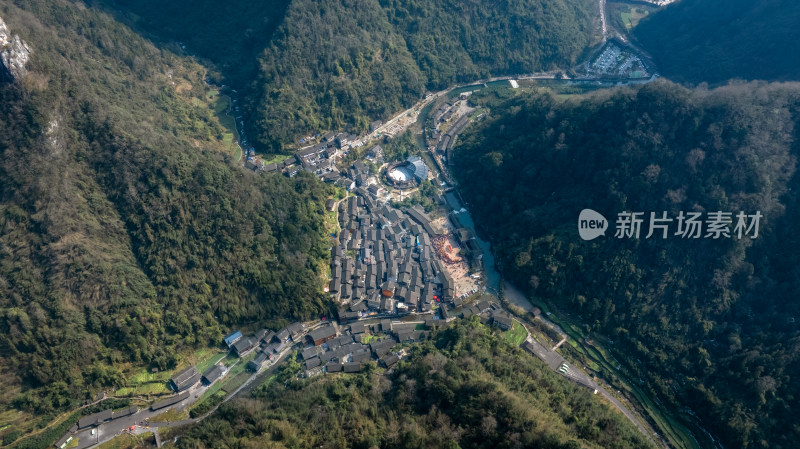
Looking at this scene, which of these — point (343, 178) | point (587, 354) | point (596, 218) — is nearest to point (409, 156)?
point (343, 178)

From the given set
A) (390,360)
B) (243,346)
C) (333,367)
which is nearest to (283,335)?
(243,346)

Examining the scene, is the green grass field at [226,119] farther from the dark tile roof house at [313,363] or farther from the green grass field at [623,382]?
the green grass field at [623,382]

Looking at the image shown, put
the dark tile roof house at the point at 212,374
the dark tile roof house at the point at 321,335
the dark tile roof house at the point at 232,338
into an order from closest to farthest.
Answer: the dark tile roof house at the point at 212,374 < the dark tile roof house at the point at 232,338 < the dark tile roof house at the point at 321,335

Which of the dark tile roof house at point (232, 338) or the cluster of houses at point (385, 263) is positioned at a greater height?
the cluster of houses at point (385, 263)

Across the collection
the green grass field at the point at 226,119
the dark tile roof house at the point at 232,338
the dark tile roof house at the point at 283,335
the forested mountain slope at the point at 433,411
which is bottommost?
the forested mountain slope at the point at 433,411

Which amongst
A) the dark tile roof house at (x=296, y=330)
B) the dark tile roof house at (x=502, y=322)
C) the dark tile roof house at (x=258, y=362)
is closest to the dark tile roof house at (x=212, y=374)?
the dark tile roof house at (x=258, y=362)

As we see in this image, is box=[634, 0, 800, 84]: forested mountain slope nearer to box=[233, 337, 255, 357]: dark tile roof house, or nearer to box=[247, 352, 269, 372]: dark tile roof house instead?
box=[247, 352, 269, 372]: dark tile roof house

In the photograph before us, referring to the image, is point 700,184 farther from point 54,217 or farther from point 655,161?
point 54,217
